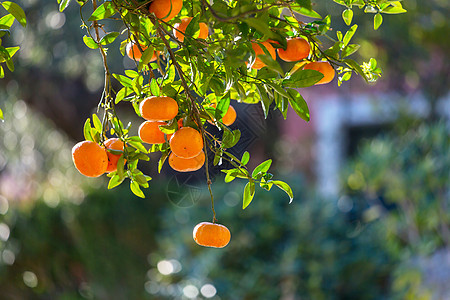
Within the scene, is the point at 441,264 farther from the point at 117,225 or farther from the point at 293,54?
the point at 293,54

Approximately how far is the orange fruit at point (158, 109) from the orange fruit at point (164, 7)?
0.37ft

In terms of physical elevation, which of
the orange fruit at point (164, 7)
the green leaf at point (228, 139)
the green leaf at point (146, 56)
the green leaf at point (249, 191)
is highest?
the orange fruit at point (164, 7)

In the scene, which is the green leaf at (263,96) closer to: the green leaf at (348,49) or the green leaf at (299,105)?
the green leaf at (299,105)

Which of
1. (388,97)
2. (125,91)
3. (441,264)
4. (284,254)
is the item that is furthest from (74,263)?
(388,97)

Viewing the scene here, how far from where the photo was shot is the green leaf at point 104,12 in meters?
0.71

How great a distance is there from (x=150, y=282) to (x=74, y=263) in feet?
1.66

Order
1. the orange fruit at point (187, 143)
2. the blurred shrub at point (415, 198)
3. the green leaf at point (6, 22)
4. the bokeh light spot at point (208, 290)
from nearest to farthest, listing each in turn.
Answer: the orange fruit at point (187, 143) < the green leaf at point (6, 22) < the blurred shrub at point (415, 198) < the bokeh light spot at point (208, 290)

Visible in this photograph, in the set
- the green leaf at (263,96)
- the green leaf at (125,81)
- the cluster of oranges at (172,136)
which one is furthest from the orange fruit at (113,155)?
the green leaf at (263,96)

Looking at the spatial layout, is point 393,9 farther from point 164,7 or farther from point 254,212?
point 254,212

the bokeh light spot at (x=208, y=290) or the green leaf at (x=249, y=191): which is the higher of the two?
the green leaf at (x=249, y=191)

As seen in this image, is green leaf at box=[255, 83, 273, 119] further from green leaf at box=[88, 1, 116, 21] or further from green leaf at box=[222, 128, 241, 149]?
green leaf at box=[88, 1, 116, 21]

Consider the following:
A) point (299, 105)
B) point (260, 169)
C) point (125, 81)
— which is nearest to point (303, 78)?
point (299, 105)

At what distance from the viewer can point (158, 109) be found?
668 mm

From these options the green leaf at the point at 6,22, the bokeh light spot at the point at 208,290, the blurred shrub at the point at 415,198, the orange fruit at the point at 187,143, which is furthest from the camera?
the bokeh light spot at the point at 208,290
